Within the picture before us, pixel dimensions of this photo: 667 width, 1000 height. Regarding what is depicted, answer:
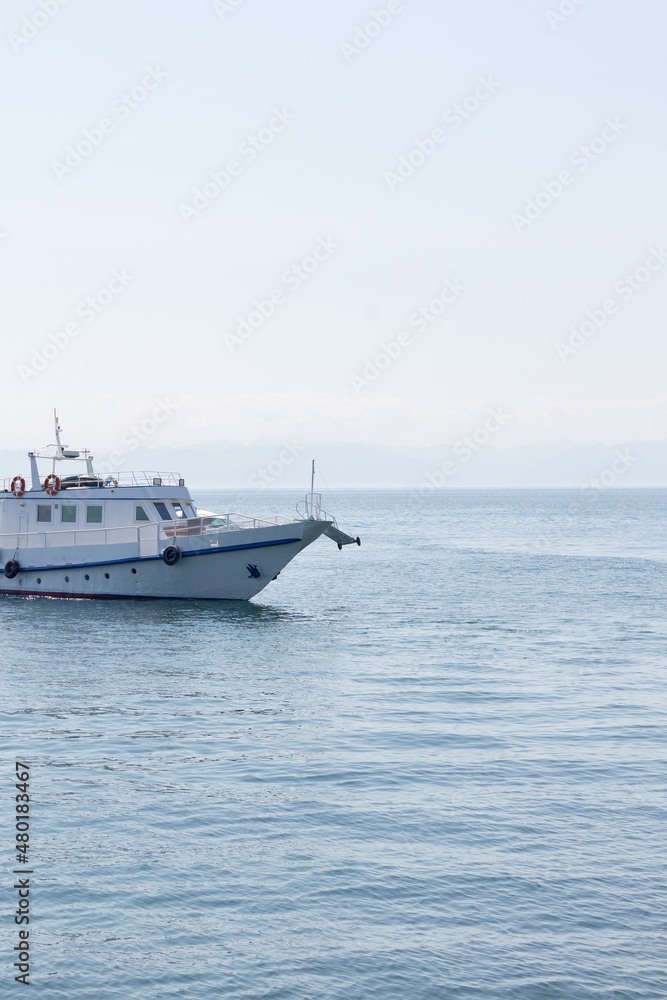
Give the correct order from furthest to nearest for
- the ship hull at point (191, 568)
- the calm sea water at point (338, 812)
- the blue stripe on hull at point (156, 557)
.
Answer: the ship hull at point (191, 568) < the blue stripe on hull at point (156, 557) < the calm sea water at point (338, 812)

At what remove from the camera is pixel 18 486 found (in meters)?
42.1

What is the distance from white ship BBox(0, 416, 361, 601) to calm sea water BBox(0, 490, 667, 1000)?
4.78 meters

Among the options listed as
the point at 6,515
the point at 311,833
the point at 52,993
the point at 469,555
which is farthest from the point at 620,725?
the point at 469,555

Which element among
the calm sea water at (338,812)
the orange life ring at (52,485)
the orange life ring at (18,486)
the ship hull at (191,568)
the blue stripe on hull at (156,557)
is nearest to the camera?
the calm sea water at (338,812)

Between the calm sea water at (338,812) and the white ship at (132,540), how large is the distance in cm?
478

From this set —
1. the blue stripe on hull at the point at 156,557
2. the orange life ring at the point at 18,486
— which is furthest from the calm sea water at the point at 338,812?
the orange life ring at the point at 18,486

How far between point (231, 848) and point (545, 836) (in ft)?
16.0

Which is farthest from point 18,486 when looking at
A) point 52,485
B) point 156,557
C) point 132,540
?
point 156,557

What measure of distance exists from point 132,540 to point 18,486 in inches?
247

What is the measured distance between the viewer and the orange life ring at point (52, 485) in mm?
41250

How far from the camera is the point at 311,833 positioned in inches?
598

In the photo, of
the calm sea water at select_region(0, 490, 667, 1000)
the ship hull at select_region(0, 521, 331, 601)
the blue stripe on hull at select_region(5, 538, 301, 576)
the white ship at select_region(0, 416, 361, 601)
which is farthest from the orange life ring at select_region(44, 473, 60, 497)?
the calm sea water at select_region(0, 490, 667, 1000)

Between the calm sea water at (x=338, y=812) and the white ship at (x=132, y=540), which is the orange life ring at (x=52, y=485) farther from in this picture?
the calm sea water at (x=338, y=812)

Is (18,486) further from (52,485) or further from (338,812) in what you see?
(338,812)
